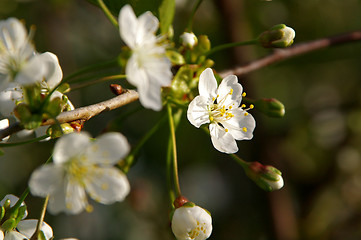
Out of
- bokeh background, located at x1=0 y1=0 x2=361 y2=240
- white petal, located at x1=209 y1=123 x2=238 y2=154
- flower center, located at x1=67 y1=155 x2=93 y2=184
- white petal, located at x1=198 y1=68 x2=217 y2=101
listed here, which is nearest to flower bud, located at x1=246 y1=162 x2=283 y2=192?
white petal, located at x1=209 y1=123 x2=238 y2=154

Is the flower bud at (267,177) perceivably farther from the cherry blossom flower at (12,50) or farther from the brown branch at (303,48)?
the cherry blossom flower at (12,50)

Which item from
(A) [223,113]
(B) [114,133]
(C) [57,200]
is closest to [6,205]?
(C) [57,200]

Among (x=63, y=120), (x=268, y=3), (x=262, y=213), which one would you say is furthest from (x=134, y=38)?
(x=268, y=3)

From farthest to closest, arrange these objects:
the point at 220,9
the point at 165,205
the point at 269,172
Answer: the point at 165,205 < the point at 220,9 < the point at 269,172

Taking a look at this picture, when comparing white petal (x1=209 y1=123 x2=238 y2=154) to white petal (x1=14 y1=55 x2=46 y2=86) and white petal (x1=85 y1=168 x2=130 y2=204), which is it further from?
white petal (x1=14 y1=55 x2=46 y2=86)

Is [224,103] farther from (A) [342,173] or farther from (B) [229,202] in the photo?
(B) [229,202]

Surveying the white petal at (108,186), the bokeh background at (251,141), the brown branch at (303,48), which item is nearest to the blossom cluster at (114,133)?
the white petal at (108,186)
